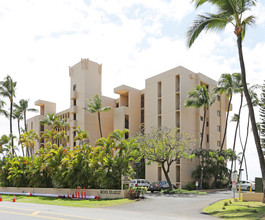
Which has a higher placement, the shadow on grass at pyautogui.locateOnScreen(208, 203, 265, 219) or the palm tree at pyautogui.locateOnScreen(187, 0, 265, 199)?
the palm tree at pyautogui.locateOnScreen(187, 0, 265, 199)

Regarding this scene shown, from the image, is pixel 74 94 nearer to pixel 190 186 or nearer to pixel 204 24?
pixel 190 186

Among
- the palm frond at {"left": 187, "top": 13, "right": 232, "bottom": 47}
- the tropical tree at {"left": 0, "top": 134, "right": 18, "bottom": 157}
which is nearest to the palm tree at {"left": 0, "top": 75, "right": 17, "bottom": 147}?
the tropical tree at {"left": 0, "top": 134, "right": 18, "bottom": 157}

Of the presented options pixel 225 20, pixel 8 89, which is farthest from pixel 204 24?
pixel 8 89

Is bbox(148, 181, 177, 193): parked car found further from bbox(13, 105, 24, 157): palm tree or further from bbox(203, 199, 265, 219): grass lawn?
bbox(13, 105, 24, 157): palm tree

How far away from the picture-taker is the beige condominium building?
43.9m

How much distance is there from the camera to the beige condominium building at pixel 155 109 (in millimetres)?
43906

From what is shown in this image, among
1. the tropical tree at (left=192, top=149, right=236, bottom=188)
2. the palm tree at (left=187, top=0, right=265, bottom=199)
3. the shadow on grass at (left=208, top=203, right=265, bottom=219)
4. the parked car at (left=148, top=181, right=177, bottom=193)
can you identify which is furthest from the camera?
the tropical tree at (left=192, top=149, right=236, bottom=188)

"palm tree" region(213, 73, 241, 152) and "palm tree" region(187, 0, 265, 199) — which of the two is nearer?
"palm tree" region(187, 0, 265, 199)

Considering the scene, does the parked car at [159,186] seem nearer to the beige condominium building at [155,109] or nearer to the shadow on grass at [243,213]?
the beige condominium building at [155,109]

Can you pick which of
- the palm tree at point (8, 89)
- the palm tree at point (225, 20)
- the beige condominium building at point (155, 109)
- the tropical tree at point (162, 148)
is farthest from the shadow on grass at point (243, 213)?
the palm tree at point (8, 89)

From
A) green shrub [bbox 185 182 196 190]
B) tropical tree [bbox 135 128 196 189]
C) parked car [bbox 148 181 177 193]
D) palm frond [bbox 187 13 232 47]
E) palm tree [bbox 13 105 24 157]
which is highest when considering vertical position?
palm frond [bbox 187 13 232 47]

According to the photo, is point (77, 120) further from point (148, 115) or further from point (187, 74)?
point (187, 74)

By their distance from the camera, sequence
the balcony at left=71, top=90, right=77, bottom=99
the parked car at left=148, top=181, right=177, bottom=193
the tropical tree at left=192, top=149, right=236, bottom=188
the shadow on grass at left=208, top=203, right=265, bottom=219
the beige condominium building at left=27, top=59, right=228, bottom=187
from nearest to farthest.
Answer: the shadow on grass at left=208, top=203, right=265, bottom=219, the parked car at left=148, top=181, right=177, bottom=193, the tropical tree at left=192, top=149, right=236, bottom=188, the beige condominium building at left=27, top=59, right=228, bottom=187, the balcony at left=71, top=90, right=77, bottom=99

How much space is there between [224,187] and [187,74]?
17072 millimetres
